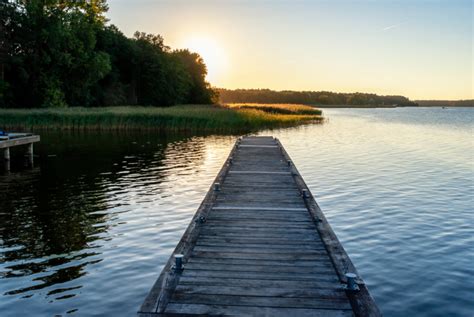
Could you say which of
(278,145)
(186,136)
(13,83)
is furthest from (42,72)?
(278,145)

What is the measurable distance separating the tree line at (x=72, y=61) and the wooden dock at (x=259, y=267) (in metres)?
47.0

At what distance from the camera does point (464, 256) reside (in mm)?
9742

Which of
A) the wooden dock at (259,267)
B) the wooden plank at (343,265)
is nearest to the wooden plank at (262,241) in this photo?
the wooden dock at (259,267)

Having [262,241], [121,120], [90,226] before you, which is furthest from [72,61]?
[262,241]

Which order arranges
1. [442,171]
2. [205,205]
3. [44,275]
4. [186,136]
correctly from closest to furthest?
[44,275] → [205,205] → [442,171] → [186,136]

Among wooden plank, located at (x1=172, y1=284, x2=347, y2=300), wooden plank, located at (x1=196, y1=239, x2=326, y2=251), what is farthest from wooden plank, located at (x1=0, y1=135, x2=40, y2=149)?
wooden plank, located at (x1=172, y1=284, x2=347, y2=300)

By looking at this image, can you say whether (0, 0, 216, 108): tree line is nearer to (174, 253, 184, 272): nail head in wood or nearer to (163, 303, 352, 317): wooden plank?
(174, 253, 184, 272): nail head in wood

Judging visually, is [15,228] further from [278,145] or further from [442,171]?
[442,171]

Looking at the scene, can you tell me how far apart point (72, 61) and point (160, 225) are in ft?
165

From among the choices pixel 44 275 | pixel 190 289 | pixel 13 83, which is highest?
pixel 13 83

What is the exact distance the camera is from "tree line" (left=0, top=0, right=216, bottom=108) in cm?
5293

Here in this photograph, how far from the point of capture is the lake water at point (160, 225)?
25.3 ft

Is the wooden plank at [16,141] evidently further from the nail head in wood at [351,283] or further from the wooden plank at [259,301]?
the nail head in wood at [351,283]

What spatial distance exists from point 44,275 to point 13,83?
5220 cm
